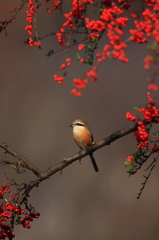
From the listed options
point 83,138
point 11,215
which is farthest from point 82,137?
point 11,215

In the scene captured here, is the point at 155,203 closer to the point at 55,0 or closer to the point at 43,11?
the point at 43,11

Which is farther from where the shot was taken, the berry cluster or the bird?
the bird

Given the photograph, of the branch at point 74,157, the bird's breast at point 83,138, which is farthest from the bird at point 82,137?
the branch at point 74,157

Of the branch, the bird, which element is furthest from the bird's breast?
the branch

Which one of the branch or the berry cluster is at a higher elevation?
the branch

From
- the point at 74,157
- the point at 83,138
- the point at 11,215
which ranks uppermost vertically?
the point at 83,138

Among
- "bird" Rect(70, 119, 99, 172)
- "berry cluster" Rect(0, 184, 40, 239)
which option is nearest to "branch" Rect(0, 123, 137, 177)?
"berry cluster" Rect(0, 184, 40, 239)

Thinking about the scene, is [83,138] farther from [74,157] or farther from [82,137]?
[74,157]

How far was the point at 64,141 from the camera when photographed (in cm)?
949

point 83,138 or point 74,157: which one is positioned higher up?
point 83,138

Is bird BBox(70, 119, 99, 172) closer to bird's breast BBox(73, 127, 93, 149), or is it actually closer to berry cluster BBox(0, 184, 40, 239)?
Answer: bird's breast BBox(73, 127, 93, 149)

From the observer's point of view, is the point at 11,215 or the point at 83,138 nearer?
the point at 11,215

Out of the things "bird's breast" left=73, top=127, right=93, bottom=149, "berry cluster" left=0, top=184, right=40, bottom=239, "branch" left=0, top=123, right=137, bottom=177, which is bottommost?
"berry cluster" left=0, top=184, right=40, bottom=239

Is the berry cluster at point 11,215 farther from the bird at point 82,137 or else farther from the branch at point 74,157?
the bird at point 82,137
